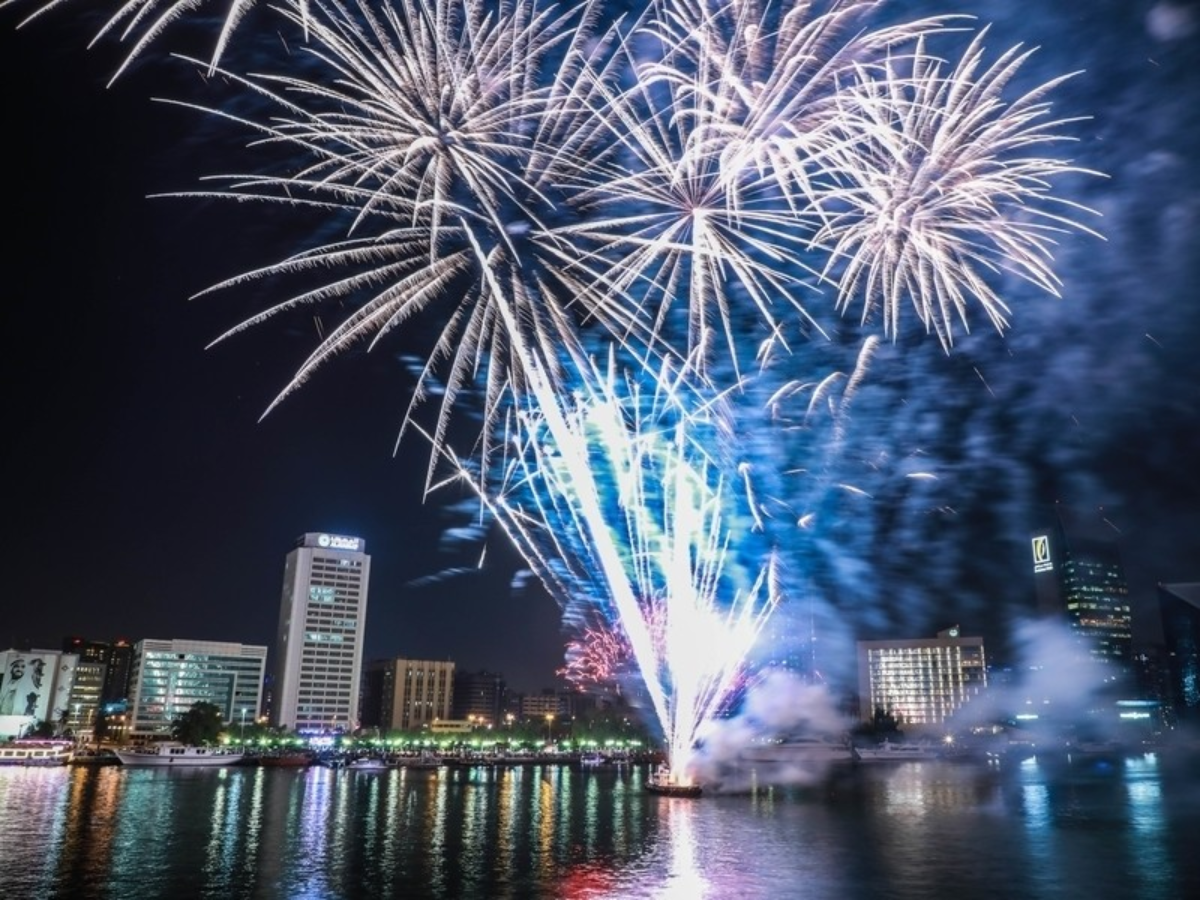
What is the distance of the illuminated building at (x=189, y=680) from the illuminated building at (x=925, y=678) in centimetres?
12276

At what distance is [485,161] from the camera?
1942cm

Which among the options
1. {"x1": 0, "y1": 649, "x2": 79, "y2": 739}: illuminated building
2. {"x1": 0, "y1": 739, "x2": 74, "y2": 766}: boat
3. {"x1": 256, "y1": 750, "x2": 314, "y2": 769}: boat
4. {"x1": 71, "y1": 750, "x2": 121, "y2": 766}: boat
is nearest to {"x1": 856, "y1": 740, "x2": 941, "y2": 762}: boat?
{"x1": 256, "y1": 750, "x2": 314, "y2": 769}: boat

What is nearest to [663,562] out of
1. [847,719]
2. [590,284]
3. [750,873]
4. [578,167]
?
[750,873]

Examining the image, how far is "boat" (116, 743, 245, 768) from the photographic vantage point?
3797 inches

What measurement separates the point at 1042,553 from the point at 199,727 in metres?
152

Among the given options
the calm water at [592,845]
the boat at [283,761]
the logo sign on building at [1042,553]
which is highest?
the logo sign on building at [1042,553]

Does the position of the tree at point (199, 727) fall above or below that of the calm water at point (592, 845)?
above

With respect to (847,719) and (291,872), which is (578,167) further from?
(847,719)

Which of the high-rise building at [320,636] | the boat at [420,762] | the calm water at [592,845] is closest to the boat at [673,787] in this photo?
the calm water at [592,845]

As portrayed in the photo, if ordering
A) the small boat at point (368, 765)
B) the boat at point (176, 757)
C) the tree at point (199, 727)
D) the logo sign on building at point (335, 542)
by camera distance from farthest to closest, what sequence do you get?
the logo sign on building at point (335, 542), the tree at point (199, 727), the boat at point (176, 757), the small boat at point (368, 765)

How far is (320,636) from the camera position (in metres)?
170

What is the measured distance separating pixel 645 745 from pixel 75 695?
12304 cm

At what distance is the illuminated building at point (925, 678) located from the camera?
18462 centimetres

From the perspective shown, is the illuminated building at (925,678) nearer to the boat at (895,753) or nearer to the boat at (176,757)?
the boat at (895,753)
